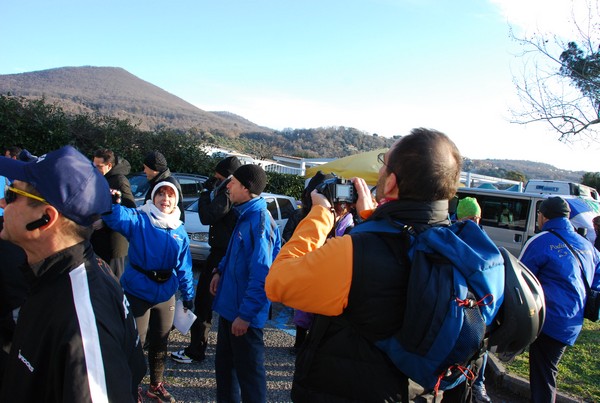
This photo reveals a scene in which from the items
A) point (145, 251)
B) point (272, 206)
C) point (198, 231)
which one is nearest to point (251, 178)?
point (145, 251)

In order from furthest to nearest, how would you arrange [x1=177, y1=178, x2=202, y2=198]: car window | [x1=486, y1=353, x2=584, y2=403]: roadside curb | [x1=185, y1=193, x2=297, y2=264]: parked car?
[x1=177, y1=178, x2=202, y2=198]: car window
[x1=185, y1=193, x2=297, y2=264]: parked car
[x1=486, y1=353, x2=584, y2=403]: roadside curb

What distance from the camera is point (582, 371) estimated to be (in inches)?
188

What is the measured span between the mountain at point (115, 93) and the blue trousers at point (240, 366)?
69118mm

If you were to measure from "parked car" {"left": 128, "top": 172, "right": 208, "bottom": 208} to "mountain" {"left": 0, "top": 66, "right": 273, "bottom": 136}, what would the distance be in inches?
2389

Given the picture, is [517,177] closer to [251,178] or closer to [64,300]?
[251,178]

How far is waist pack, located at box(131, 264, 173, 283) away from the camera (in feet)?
10.9

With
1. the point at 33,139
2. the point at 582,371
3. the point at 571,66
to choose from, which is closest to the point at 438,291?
the point at 582,371

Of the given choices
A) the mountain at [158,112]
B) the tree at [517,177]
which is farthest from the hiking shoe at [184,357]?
the mountain at [158,112]

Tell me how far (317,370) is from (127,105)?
3526 inches

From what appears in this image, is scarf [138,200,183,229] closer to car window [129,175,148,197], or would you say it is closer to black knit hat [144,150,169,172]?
black knit hat [144,150,169,172]

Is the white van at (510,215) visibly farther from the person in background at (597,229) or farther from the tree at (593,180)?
the tree at (593,180)

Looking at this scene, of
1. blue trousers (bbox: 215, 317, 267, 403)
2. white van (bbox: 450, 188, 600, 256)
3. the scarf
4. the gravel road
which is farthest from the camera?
white van (bbox: 450, 188, 600, 256)

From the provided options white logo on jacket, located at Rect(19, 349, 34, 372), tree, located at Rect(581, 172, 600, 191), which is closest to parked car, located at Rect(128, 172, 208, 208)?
white logo on jacket, located at Rect(19, 349, 34, 372)

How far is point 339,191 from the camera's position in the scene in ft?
5.88
